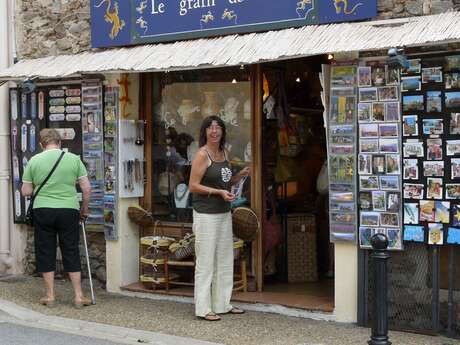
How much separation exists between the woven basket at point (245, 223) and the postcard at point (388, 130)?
1592 millimetres

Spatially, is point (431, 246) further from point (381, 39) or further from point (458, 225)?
point (381, 39)

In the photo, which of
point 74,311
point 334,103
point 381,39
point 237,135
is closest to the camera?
point 381,39

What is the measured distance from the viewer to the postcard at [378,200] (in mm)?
6266

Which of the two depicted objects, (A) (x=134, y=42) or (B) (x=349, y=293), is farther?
(A) (x=134, y=42)

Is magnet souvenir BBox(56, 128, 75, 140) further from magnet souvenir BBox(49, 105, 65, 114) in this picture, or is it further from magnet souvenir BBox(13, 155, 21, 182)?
magnet souvenir BBox(13, 155, 21, 182)

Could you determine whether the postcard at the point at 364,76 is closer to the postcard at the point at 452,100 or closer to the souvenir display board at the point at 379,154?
the souvenir display board at the point at 379,154

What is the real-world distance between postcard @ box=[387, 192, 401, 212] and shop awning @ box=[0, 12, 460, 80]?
51.6 inches

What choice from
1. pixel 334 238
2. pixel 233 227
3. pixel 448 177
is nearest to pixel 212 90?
pixel 233 227

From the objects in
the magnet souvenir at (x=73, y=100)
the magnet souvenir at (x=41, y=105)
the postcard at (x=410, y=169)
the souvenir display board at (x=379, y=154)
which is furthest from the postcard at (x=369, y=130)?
the magnet souvenir at (x=41, y=105)

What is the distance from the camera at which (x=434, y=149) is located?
6027mm

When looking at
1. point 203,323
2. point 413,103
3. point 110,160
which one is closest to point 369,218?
point 413,103

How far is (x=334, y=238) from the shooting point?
6.50m

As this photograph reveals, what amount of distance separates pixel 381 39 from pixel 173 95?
9.88ft

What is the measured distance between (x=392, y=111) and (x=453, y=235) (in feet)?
3.74
